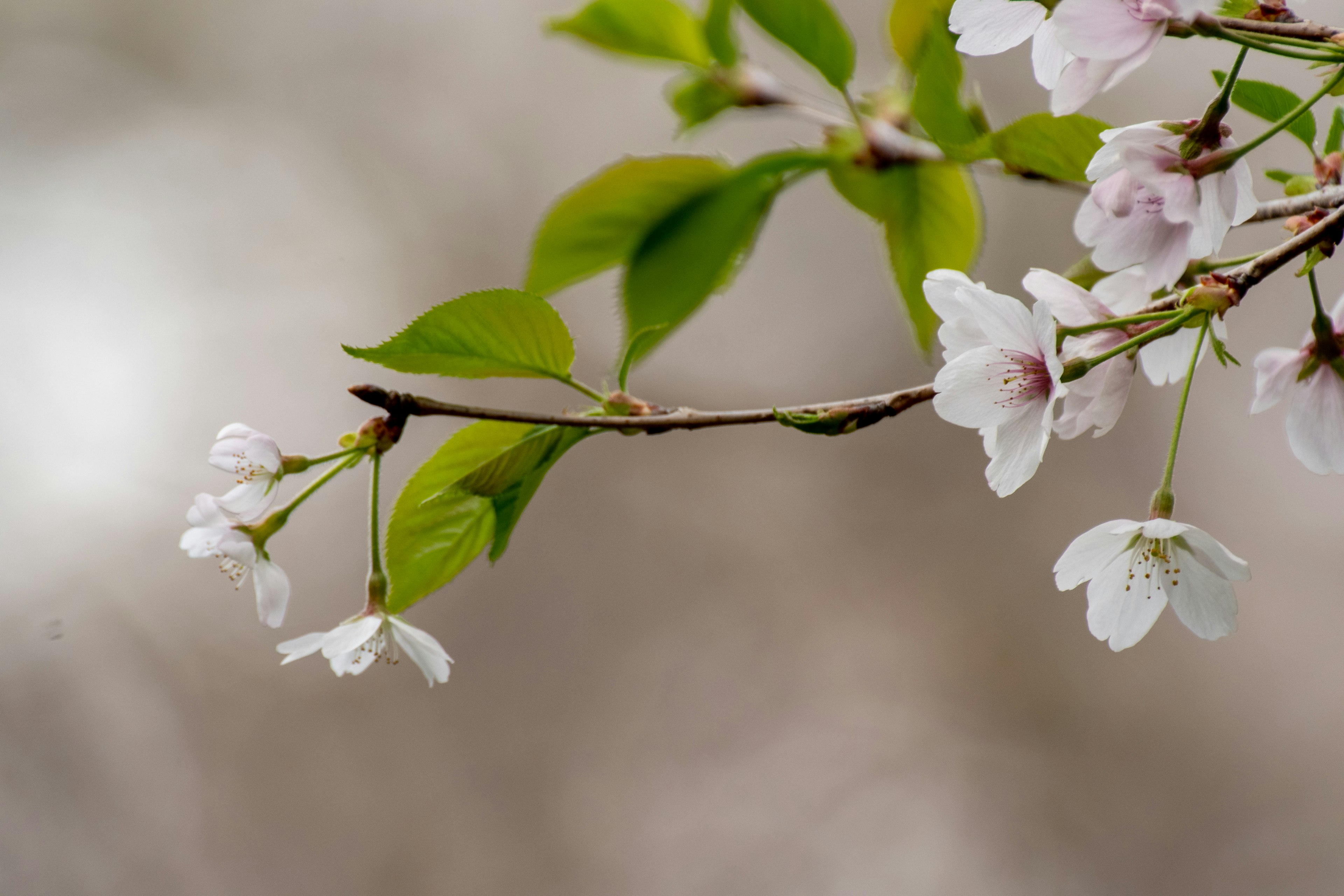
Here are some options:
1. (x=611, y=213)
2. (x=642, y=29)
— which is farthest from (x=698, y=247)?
(x=642, y=29)

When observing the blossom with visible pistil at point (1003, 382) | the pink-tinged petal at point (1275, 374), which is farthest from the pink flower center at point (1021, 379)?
the pink-tinged petal at point (1275, 374)

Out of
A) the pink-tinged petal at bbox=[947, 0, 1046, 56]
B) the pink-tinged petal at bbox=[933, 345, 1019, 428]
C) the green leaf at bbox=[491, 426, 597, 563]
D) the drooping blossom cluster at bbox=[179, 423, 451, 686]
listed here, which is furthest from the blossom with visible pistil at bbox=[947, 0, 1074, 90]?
the drooping blossom cluster at bbox=[179, 423, 451, 686]

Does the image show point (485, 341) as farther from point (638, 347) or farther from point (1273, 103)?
point (1273, 103)

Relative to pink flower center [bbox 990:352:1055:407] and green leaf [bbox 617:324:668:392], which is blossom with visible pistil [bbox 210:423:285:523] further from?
pink flower center [bbox 990:352:1055:407]

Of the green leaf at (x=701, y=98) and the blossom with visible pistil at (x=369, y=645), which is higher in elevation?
the green leaf at (x=701, y=98)

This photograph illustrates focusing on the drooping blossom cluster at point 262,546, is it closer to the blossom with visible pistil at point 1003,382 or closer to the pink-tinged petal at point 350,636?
the pink-tinged petal at point 350,636
